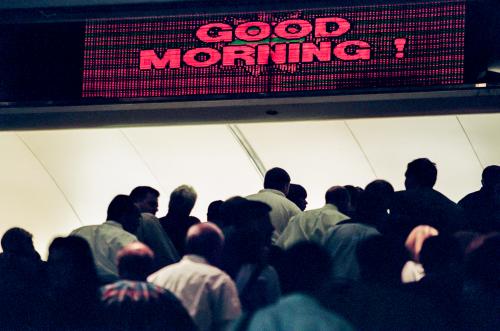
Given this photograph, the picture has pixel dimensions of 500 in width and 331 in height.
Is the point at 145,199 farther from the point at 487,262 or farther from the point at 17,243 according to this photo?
the point at 487,262

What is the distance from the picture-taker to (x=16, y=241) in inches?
297

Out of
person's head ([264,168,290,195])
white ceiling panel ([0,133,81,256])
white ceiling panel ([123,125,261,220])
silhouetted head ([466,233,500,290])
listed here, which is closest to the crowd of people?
silhouetted head ([466,233,500,290])

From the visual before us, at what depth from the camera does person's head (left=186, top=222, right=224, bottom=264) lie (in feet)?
20.6

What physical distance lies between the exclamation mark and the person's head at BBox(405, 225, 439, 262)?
2.02m

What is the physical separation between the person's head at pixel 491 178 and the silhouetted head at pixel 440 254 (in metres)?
1.58

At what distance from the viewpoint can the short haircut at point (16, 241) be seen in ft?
24.8

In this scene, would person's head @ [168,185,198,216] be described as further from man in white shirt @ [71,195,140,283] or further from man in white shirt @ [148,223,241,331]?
man in white shirt @ [148,223,241,331]

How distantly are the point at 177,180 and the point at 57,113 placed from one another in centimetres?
575

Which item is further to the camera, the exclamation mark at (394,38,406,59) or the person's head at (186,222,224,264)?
the exclamation mark at (394,38,406,59)

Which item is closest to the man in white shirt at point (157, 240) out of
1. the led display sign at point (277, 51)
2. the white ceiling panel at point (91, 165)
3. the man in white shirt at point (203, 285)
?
the man in white shirt at point (203, 285)

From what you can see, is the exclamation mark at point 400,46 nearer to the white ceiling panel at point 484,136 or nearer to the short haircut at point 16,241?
the short haircut at point 16,241

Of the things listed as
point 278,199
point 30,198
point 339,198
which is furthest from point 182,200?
point 30,198

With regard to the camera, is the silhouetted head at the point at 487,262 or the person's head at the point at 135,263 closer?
the silhouetted head at the point at 487,262

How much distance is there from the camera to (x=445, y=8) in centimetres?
800
